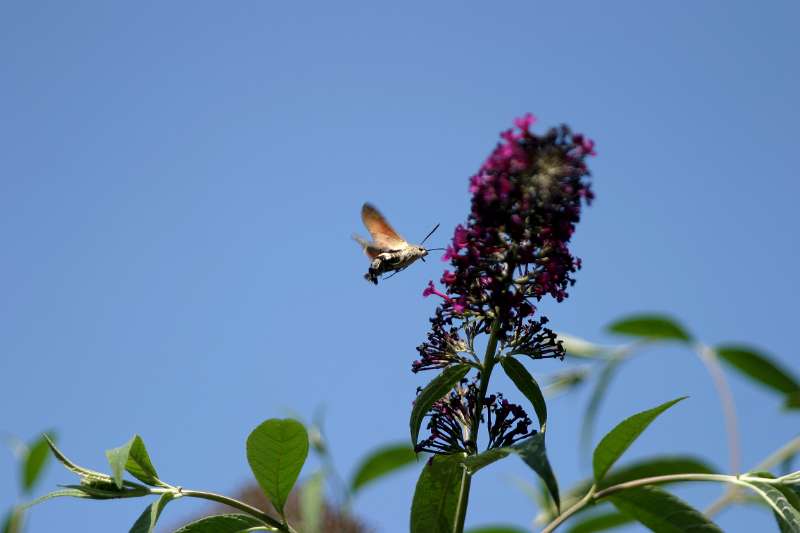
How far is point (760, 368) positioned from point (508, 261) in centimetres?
125

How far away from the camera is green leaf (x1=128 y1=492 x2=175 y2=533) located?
234cm

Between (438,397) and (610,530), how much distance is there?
3.89ft

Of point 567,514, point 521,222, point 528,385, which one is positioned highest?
point 521,222

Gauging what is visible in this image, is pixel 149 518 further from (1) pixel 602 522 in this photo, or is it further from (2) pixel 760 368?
(2) pixel 760 368

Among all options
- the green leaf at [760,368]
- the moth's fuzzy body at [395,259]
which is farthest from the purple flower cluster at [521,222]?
the green leaf at [760,368]

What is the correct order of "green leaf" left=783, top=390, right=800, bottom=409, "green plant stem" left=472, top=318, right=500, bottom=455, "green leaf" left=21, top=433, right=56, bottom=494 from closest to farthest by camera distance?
"green plant stem" left=472, top=318, right=500, bottom=455 → "green leaf" left=783, top=390, right=800, bottom=409 → "green leaf" left=21, top=433, right=56, bottom=494

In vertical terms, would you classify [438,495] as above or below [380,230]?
below

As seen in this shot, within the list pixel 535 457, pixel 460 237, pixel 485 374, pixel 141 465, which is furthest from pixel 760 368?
pixel 141 465

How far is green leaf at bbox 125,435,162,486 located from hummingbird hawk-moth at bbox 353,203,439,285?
1090 millimetres

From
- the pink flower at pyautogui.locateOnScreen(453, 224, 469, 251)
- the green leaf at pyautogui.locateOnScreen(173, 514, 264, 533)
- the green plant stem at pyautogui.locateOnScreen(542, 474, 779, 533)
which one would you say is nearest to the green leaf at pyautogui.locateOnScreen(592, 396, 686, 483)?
the green plant stem at pyautogui.locateOnScreen(542, 474, 779, 533)

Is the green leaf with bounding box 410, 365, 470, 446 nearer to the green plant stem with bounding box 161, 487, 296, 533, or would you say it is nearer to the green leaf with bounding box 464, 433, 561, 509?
the green leaf with bounding box 464, 433, 561, 509

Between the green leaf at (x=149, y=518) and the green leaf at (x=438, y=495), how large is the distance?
2.23ft

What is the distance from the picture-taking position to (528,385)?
8.43 feet

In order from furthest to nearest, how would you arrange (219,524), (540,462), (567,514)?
(219,524)
(567,514)
(540,462)
